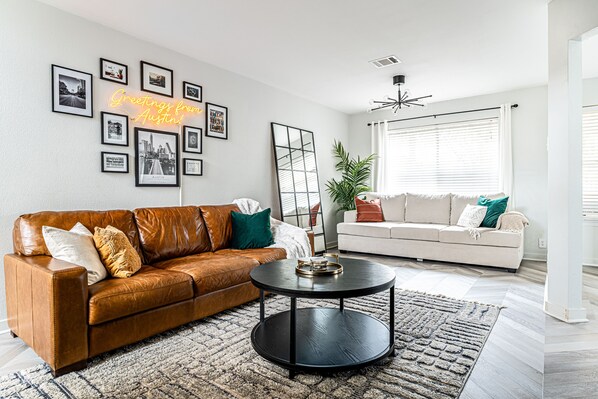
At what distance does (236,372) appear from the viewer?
6.52 feet

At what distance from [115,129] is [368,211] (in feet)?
13.2

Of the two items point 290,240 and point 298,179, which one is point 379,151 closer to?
point 298,179

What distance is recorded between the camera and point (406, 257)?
5.30 m

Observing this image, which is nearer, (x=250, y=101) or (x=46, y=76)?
(x=46, y=76)

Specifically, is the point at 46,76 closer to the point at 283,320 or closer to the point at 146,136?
A: the point at 146,136

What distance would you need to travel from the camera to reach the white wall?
2.63 metres

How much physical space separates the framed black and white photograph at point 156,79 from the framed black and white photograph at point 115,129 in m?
0.42

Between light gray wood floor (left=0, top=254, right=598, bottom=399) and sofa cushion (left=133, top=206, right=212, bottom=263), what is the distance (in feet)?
3.60

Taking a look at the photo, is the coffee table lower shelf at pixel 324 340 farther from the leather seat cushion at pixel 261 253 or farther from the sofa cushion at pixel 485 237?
the sofa cushion at pixel 485 237

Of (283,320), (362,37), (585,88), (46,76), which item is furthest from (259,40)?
(585,88)

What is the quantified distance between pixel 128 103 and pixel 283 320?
2504 millimetres

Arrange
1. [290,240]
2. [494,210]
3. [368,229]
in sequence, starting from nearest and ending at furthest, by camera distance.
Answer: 1. [290,240]
2. [494,210]
3. [368,229]

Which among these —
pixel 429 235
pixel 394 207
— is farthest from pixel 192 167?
pixel 394 207

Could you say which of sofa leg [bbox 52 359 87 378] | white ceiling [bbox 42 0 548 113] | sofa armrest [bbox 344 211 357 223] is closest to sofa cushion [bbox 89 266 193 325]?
sofa leg [bbox 52 359 87 378]
